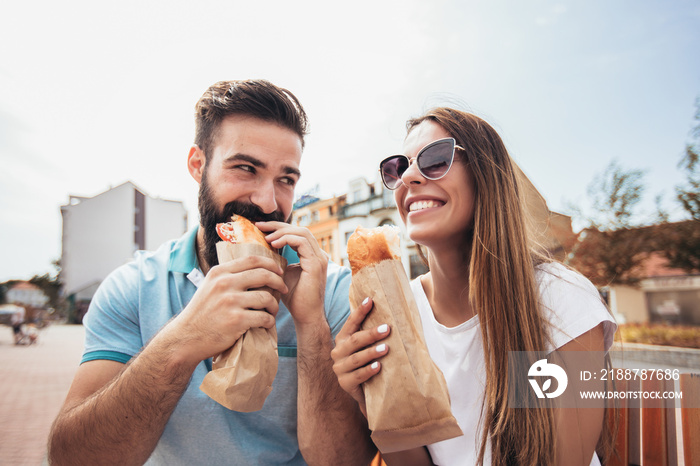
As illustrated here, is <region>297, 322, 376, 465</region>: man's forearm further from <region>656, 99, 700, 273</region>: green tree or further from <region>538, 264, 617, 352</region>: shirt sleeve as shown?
<region>656, 99, 700, 273</region>: green tree

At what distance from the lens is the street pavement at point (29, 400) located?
545 cm

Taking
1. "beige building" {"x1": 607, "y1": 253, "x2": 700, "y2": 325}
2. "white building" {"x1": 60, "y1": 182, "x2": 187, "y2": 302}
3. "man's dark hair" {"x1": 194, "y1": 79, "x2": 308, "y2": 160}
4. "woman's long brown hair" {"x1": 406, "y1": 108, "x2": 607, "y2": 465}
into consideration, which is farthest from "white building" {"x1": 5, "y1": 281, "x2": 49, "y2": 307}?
"woman's long brown hair" {"x1": 406, "y1": 108, "x2": 607, "y2": 465}

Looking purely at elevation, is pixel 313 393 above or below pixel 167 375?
below

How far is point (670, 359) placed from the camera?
11.5 m

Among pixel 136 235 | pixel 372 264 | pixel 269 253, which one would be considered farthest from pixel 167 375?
pixel 136 235

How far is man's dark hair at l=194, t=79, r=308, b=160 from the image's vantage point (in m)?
2.24

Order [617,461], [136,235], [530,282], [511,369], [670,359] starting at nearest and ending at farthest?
[511,369]
[530,282]
[617,461]
[670,359]
[136,235]

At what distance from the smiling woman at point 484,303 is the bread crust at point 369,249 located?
0.63ft

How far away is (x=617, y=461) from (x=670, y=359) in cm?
1253

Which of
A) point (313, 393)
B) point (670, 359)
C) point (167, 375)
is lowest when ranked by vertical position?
point (670, 359)

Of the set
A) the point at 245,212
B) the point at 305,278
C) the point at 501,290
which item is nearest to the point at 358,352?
the point at 305,278

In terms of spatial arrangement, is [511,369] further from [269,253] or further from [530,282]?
[269,253]

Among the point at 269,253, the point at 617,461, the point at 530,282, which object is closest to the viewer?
the point at 269,253

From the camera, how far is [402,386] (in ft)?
4.67
